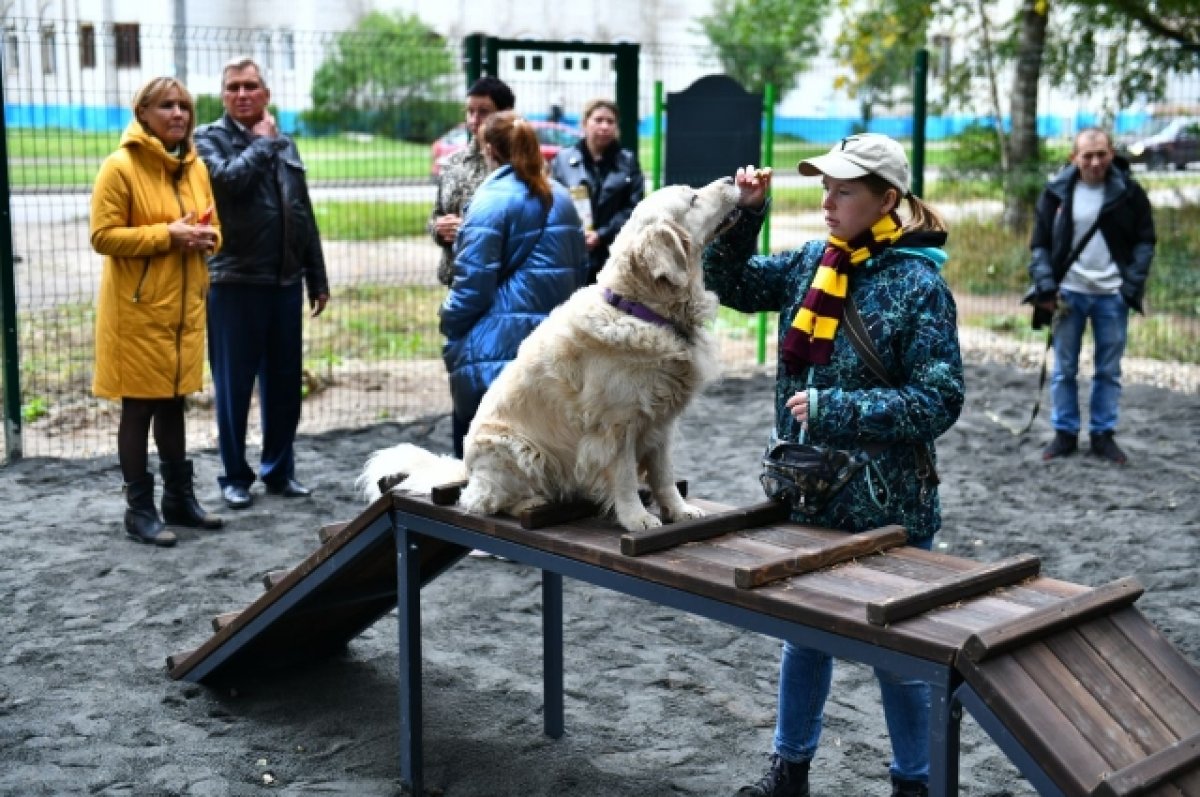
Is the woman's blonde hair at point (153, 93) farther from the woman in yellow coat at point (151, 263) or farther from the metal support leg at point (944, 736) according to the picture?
the metal support leg at point (944, 736)

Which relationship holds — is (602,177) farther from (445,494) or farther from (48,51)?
(445,494)

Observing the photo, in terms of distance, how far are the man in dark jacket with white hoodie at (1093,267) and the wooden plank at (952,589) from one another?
5579 millimetres

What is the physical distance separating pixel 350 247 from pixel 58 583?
6358mm

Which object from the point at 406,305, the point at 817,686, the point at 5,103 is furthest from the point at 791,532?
the point at 406,305

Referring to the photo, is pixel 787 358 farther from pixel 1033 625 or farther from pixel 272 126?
pixel 272 126

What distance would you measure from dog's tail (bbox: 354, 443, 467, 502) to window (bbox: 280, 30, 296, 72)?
559 cm

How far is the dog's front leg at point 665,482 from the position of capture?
4039 mm

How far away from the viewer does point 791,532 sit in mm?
3791

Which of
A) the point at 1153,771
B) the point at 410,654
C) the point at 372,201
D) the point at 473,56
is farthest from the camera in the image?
the point at 372,201

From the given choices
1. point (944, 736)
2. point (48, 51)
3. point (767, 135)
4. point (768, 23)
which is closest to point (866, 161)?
point (944, 736)

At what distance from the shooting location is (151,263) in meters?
6.48

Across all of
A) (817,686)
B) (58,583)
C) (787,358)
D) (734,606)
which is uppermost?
(787,358)

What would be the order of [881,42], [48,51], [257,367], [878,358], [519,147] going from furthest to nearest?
[881,42]
[48,51]
[257,367]
[519,147]
[878,358]

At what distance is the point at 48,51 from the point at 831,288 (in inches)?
256
